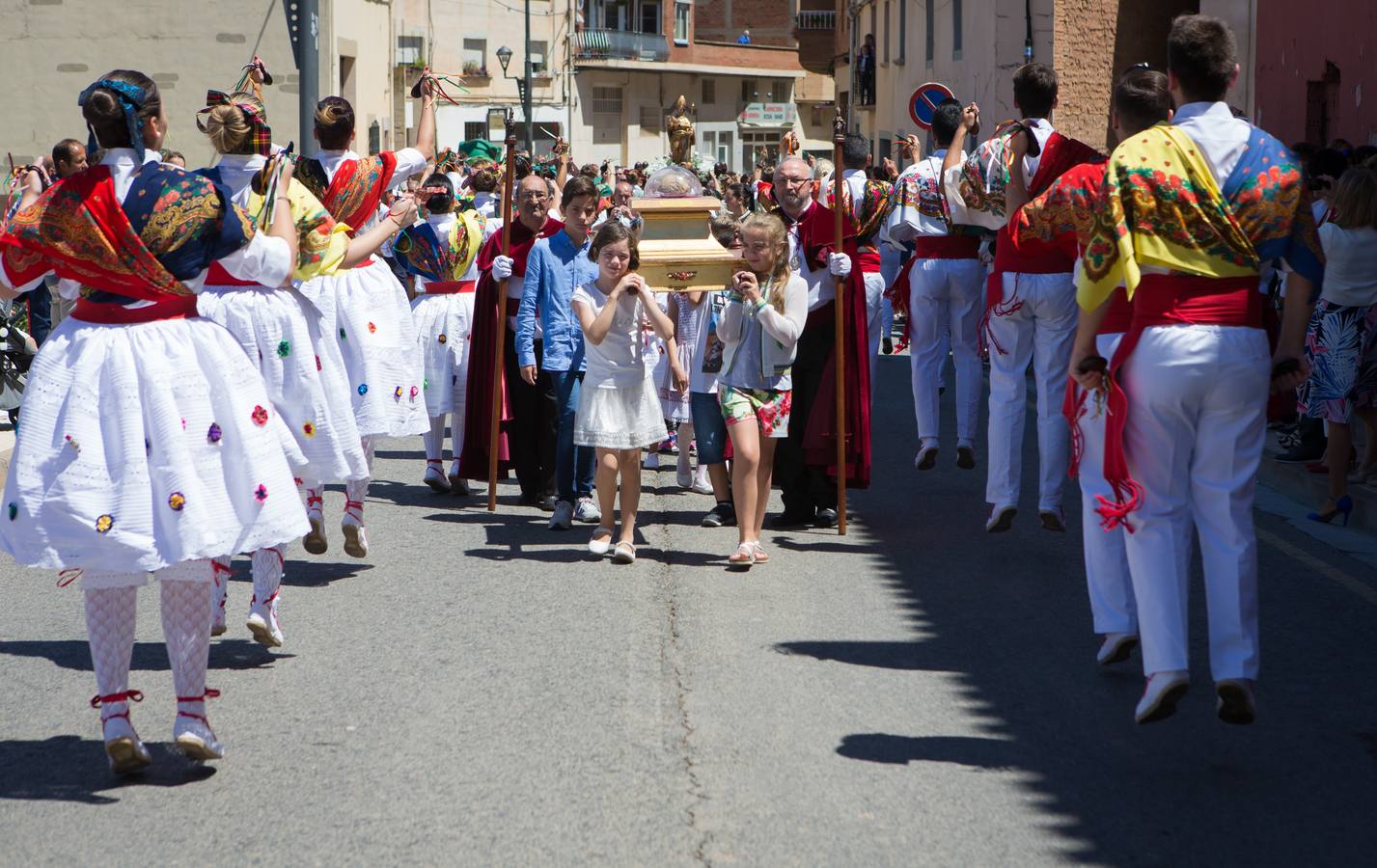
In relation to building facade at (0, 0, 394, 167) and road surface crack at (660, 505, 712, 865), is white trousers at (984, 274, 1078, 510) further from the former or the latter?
building facade at (0, 0, 394, 167)

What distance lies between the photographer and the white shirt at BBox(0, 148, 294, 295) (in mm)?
5238

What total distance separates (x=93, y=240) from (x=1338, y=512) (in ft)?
23.3

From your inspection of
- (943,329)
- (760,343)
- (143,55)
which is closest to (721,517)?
(760,343)

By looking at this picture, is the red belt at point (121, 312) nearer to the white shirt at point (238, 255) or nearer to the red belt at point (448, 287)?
the white shirt at point (238, 255)

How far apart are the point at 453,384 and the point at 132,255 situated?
20.1 ft

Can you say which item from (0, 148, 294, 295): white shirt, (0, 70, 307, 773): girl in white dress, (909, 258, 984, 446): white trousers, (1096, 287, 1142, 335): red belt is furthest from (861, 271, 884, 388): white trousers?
(0, 70, 307, 773): girl in white dress

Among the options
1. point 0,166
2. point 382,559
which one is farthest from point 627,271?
point 0,166

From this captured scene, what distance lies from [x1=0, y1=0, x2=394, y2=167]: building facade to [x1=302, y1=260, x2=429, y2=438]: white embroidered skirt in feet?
64.6

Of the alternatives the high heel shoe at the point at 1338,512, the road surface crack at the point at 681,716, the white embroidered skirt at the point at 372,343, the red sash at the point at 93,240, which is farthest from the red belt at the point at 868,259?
the red sash at the point at 93,240

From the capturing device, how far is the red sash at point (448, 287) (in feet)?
37.0

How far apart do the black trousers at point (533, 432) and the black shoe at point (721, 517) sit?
1.19m

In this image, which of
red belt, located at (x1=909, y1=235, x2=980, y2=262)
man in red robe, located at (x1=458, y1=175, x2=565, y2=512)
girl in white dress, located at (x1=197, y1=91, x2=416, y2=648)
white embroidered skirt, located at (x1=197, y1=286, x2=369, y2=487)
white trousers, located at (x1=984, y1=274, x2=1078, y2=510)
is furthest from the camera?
red belt, located at (x1=909, y1=235, x2=980, y2=262)

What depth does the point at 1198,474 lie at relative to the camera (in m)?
5.38

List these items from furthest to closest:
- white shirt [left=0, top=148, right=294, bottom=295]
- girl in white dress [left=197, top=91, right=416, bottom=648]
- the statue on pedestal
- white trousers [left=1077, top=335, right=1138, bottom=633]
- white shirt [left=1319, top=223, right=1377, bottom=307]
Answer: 1. the statue on pedestal
2. white shirt [left=1319, top=223, right=1377, bottom=307]
3. girl in white dress [left=197, top=91, right=416, bottom=648]
4. white trousers [left=1077, top=335, right=1138, bottom=633]
5. white shirt [left=0, top=148, right=294, bottom=295]
